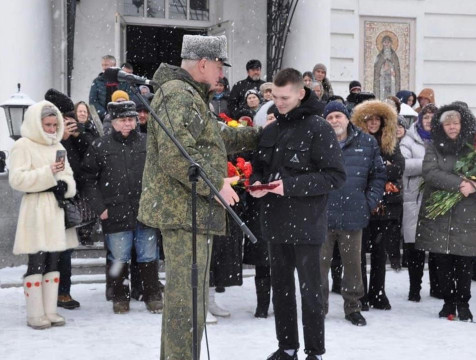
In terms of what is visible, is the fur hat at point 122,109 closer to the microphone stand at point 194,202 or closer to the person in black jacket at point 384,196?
the person in black jacket at point 384,196

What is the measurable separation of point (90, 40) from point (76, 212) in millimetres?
6236

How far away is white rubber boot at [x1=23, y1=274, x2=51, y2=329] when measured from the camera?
6.99 meters

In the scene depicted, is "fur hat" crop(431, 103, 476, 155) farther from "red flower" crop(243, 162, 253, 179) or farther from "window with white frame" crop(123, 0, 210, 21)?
"window with white frame" crop(123, 0, 210, 21)

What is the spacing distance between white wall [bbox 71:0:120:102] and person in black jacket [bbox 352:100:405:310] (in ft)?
20.0

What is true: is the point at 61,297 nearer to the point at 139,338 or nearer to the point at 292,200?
the point at 139,338

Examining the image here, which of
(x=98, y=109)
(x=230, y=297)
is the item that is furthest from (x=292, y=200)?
(x=98, y=109)

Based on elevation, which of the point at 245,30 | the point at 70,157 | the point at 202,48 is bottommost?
the point at 70,157

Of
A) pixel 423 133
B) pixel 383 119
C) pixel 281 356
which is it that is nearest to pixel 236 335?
pixel 281 356

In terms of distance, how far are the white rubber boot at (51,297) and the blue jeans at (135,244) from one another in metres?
0.67

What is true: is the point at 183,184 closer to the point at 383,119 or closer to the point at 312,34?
the point at 383,119

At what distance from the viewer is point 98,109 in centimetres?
1128

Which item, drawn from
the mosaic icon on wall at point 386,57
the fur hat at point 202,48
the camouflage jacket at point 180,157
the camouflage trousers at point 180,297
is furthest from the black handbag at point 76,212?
the mosaic icon on wall at point 386,57

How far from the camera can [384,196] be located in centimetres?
810

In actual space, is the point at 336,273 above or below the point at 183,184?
below
